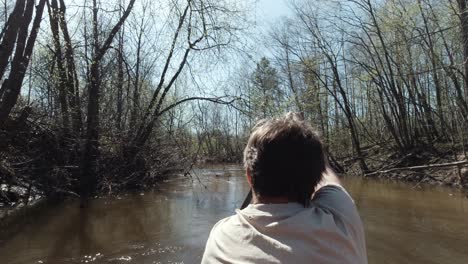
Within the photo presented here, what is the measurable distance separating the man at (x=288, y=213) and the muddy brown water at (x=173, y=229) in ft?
18.0

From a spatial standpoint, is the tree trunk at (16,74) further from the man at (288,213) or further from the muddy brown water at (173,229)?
the man at (288,213)

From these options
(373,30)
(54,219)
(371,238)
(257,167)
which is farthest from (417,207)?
(373,30)

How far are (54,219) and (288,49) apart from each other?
20.4 m

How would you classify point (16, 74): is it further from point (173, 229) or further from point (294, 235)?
point (294, 235)

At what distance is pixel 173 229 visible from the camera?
8766mm

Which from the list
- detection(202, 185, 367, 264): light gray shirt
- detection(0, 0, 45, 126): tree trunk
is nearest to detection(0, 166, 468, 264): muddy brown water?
detection(0, 0, 45, 126): tree trunk

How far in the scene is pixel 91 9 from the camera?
1268cm

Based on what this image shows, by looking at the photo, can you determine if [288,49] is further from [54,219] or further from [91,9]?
[54,219]

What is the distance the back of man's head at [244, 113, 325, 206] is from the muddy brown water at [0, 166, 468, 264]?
5.50 metres

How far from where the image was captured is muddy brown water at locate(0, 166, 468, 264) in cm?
696

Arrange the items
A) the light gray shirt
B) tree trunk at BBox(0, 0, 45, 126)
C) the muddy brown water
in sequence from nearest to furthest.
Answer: the light gray shirt
the muddy brown water
tree trunk at BBox(0, 0, 45, 126)

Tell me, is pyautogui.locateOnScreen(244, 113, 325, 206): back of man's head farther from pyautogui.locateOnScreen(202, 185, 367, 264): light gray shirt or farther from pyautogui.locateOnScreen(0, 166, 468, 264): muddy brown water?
pyautogui.locateOnScreen(0, 166, 468, 264): muddy brown water

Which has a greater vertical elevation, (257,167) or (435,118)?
(435,118)

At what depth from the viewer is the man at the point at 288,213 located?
130 cm
